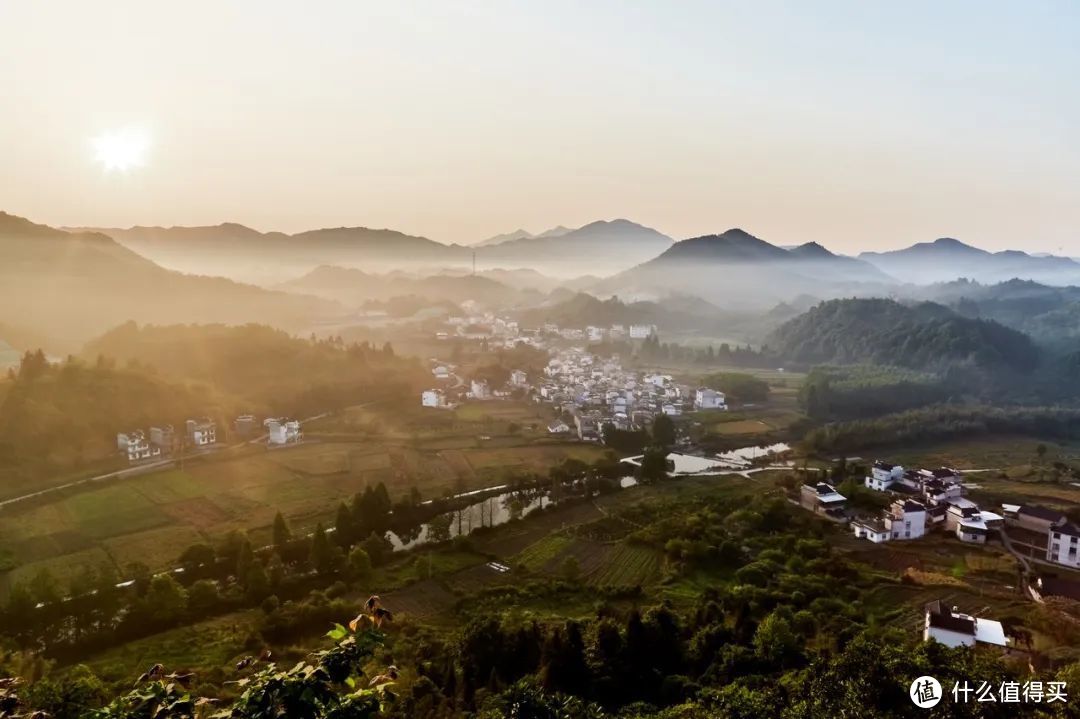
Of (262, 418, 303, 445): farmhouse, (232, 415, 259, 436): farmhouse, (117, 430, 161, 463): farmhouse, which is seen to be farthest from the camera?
(232, 415, 259, 436): farmhouse

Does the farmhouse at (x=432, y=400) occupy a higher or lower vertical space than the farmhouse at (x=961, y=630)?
higher

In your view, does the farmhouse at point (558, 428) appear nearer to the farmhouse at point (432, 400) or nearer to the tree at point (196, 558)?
the farmhouse at point (432, 400)

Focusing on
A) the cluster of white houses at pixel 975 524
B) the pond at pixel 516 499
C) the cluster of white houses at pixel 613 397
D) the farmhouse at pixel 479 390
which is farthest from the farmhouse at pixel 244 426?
the cluster of white houses at pixel 975 524

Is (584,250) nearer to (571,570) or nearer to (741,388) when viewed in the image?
(741,388)

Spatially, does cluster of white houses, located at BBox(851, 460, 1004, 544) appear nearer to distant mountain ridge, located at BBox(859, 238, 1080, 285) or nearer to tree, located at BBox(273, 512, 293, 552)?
tree, located at BBox(273, 512, 293, 552)

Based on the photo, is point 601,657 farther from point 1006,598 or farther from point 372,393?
point 372,393

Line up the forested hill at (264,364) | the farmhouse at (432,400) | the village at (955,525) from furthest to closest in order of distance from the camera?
the farmhouse at (432,400)
the forested hill at (264,364)
the village at (955,525)

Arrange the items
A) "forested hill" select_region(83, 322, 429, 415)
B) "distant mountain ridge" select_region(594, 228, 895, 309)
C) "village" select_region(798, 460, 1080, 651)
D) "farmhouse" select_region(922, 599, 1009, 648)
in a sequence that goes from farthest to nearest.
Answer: "distant mountain ridge" select_region(594, 228, 895, 309) < "forested hill" select_region(83, 322, 429, 415) < "village" select_region(798, 460, 1080, 651) < "farmhouse" select_region(922, 599, 1009, 648)

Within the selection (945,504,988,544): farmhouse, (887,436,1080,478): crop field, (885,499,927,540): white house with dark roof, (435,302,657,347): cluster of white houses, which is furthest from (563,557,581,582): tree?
(435,302,657,347): cluster of white houses
